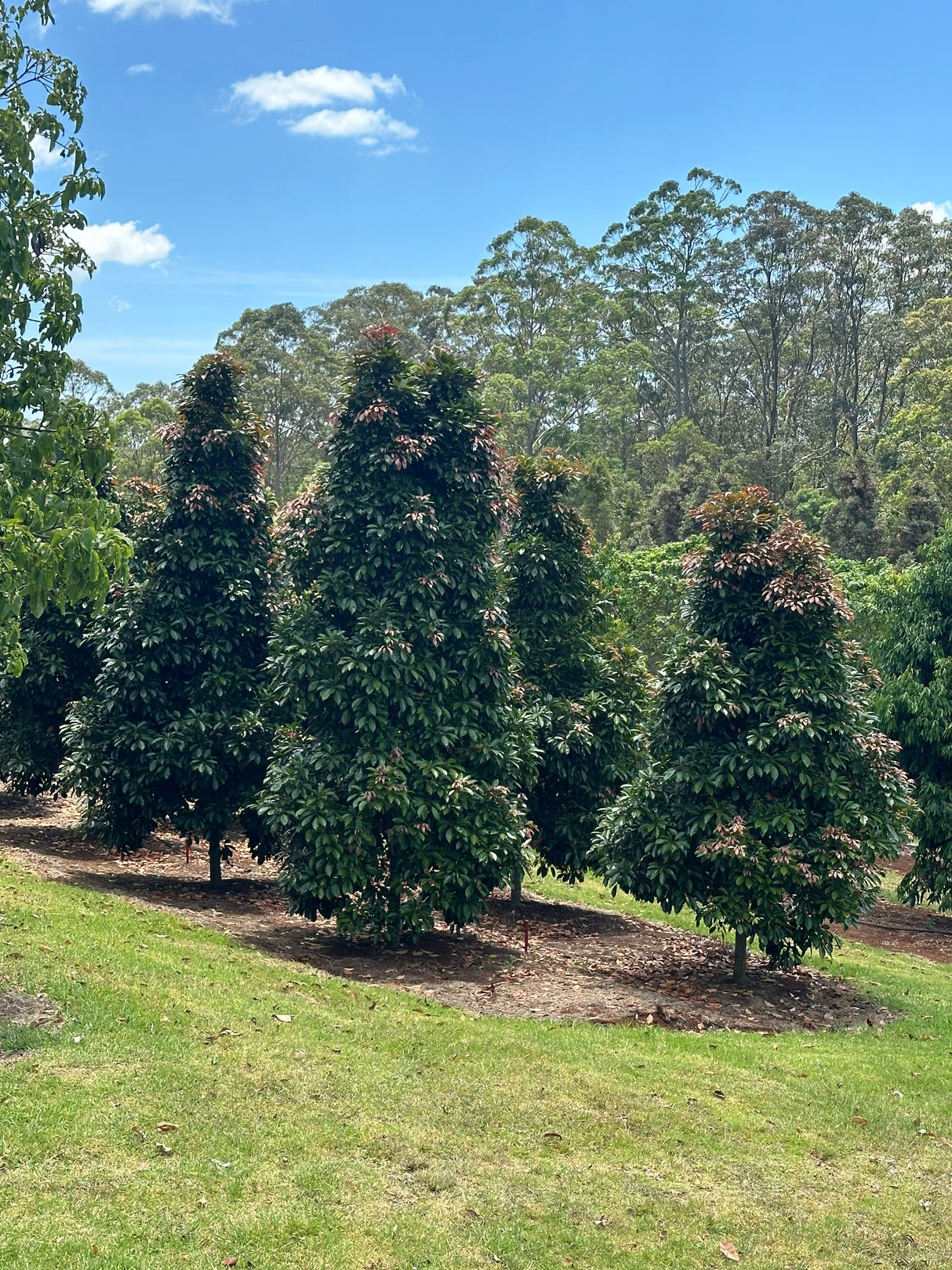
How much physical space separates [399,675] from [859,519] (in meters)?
30.7

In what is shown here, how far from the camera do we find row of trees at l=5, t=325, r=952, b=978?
40.3ft

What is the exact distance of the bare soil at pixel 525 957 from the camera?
39.3 feet

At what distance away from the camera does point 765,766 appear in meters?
12.1

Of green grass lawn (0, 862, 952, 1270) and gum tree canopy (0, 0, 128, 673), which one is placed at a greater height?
gum tree canopy (0, 0, 128, 673)

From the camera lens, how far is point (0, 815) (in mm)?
20219

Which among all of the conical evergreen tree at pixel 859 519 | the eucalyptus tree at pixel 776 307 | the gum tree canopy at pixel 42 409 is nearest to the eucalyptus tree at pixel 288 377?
the eucalyptus tree at pixel 776 307

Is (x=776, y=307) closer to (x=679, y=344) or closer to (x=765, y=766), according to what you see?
(x=679, y=344)

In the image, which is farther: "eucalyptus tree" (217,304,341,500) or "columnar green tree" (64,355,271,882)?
"eucalyptus tree" (217,304,341,500)

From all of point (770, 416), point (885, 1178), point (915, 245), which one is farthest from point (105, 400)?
point (885, 1178)

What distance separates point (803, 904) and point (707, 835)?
49.0 inches

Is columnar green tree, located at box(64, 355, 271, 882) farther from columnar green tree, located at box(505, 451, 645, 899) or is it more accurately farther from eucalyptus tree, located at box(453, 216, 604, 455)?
eucalyptus tree, located at box(453, 216, 604, 455)

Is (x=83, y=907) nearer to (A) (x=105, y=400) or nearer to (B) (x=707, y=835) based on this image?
(B) (x=707, y=835)

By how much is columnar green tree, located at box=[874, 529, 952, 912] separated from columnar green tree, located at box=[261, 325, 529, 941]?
9562 millimetres

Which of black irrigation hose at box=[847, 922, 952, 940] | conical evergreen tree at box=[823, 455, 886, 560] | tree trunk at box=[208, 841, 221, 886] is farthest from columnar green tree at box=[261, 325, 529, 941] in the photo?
conical evergreen tree at box=[823, 455, 886, 560]
